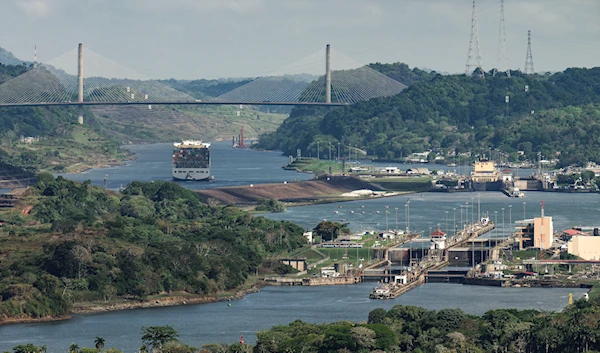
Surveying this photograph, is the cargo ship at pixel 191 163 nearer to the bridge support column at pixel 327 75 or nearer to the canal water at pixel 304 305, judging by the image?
the canal water at pixel 304 305

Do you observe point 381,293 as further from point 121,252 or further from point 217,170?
point 217,170

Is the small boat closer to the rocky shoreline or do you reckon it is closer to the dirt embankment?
Answer: the rocky shoreline

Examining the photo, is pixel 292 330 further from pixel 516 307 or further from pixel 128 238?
pixel 128 238

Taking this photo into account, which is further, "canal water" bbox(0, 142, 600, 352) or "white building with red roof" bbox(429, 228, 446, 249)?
"white building with red roof" bbox(429, 228, 446, 249)

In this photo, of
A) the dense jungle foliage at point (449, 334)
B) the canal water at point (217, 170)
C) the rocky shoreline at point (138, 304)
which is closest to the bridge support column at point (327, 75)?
the canal water at point (217, 170)

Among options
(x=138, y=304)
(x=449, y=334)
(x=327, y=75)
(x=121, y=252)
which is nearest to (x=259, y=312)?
(x=138, y=304)

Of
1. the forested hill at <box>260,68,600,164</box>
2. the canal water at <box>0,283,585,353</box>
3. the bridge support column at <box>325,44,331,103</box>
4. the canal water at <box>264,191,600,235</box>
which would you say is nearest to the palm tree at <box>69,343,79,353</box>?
the canal water at <box>0,283,585,353</box>
